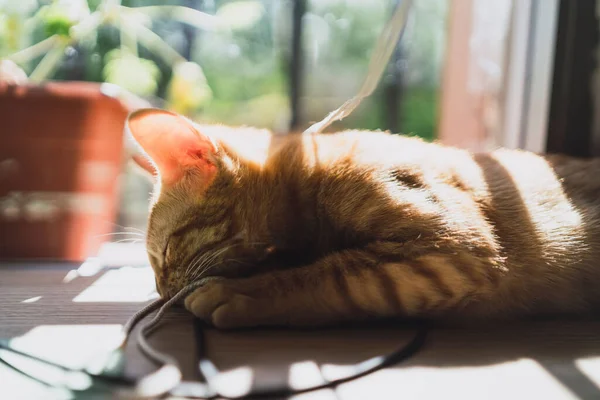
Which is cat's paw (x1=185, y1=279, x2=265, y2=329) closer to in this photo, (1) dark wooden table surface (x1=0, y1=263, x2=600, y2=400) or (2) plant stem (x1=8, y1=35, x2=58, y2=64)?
(1) dark wooden table surface (x1=0, y1=263, x2=600, y2=400)

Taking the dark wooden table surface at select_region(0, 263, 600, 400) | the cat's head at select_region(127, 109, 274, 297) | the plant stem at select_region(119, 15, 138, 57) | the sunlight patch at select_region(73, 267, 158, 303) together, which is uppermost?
the plant stem at select_region(119, 15, 138, 57)

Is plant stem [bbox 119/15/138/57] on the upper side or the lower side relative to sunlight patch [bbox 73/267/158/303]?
upper

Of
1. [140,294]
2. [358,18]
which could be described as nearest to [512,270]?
[140,294]

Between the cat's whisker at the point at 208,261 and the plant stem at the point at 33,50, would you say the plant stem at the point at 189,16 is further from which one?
the cat's whisker at the point at 208,261

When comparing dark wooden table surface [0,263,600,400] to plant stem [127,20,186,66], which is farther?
plant stem [127,20,186,66]

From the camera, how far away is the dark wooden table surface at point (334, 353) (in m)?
0.72

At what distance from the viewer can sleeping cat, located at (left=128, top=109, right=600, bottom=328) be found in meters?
0.92

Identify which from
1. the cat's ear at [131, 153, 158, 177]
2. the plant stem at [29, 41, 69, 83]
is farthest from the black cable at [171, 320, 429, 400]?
the plant stem at [29, 41, 69, 83]

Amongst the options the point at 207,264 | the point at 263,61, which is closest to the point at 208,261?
the point at 207,264

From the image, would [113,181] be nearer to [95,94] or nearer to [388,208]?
[95,94]

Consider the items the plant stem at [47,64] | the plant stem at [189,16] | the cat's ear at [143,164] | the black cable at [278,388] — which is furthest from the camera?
the plant stem at [189,16]

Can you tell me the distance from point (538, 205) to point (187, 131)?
699 millimetres

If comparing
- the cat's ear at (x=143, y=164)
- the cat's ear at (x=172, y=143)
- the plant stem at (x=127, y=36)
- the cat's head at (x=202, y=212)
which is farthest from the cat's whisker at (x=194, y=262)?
the plant stem at (x=127, y=36)

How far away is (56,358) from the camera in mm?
808
